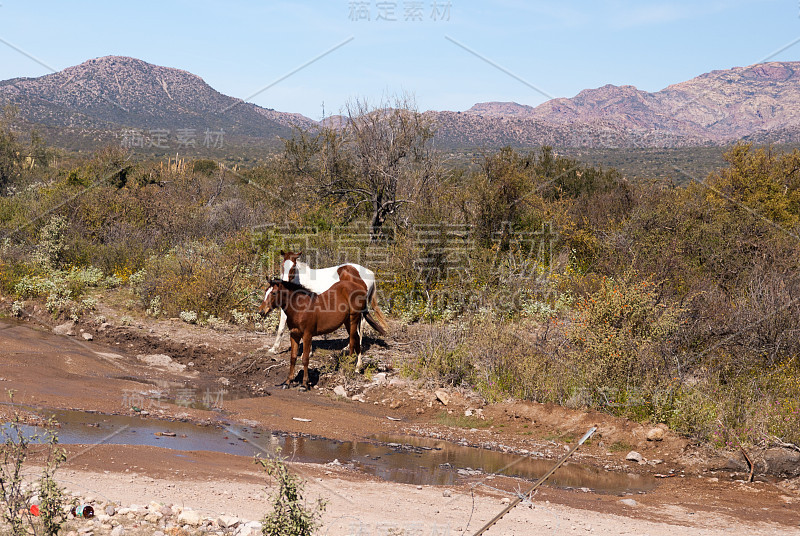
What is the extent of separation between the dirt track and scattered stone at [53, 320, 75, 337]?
30cm

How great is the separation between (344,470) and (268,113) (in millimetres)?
112961

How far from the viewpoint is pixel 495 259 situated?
1694 centimetres

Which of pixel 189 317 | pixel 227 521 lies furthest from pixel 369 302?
pixel 227 521

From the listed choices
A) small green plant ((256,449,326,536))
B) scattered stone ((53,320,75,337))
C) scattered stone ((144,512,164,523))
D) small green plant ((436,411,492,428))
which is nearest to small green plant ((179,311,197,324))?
scattered stone ((53,320,75,337))

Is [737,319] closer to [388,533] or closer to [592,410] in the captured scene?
[592,410]

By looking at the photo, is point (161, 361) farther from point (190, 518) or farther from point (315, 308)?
point (190, 518)

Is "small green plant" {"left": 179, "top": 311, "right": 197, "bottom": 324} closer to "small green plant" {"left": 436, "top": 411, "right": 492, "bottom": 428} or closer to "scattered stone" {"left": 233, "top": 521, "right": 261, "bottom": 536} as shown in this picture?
"small green plant" {"left": 436, "top": 411, "right": 492, "bottom": 428}

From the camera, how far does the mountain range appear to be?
74125 mm

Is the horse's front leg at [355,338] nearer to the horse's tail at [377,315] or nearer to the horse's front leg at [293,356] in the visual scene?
the horse's tail at [377,315]

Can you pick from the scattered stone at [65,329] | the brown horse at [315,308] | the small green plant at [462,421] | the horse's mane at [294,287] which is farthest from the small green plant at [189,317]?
the small green plant at [462,421]

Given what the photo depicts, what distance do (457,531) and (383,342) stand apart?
8.00 meters

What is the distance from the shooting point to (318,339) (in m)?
13.7

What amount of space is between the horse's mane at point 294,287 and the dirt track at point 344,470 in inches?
64.5

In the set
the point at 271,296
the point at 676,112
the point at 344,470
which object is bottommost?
the point at 344,470
